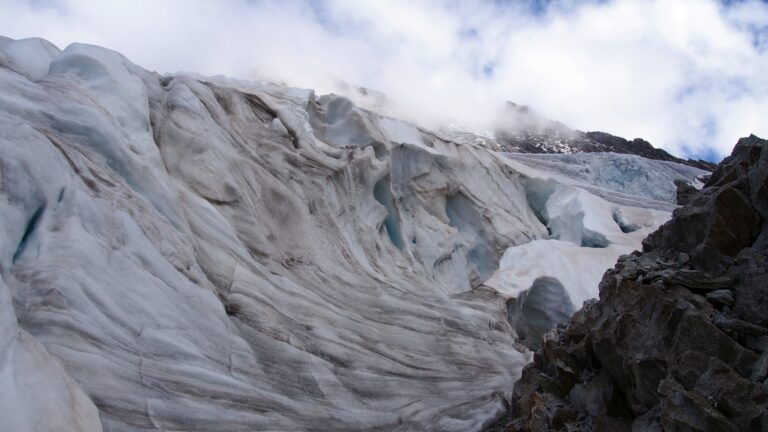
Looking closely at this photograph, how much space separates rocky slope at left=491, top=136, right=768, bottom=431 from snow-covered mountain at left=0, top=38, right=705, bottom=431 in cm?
120

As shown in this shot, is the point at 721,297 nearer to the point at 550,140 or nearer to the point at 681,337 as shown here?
→ the point at 681,337

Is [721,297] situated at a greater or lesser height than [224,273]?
greater

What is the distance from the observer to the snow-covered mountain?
16.4 feet

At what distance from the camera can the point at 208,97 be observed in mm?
10555

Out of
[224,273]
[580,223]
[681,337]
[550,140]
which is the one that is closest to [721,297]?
[681,337]

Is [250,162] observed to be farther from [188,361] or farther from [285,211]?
[188,361]

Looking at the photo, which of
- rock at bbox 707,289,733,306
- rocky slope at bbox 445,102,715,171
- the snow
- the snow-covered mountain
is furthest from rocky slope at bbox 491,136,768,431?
rocky slope at bbox 445,102,715,171

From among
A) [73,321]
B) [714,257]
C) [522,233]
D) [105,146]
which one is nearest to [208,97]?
[105,146]

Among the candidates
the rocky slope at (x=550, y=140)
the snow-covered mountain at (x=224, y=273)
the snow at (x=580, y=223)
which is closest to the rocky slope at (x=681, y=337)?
the snow-covered mountain at (x=224, y=273)

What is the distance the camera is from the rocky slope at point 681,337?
4180 mm

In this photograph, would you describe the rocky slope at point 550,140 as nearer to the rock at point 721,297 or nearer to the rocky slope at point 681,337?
the rocky slope at point 681,337

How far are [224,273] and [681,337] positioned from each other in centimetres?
467

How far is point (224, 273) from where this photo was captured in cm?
732

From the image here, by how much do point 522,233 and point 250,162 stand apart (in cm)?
866
